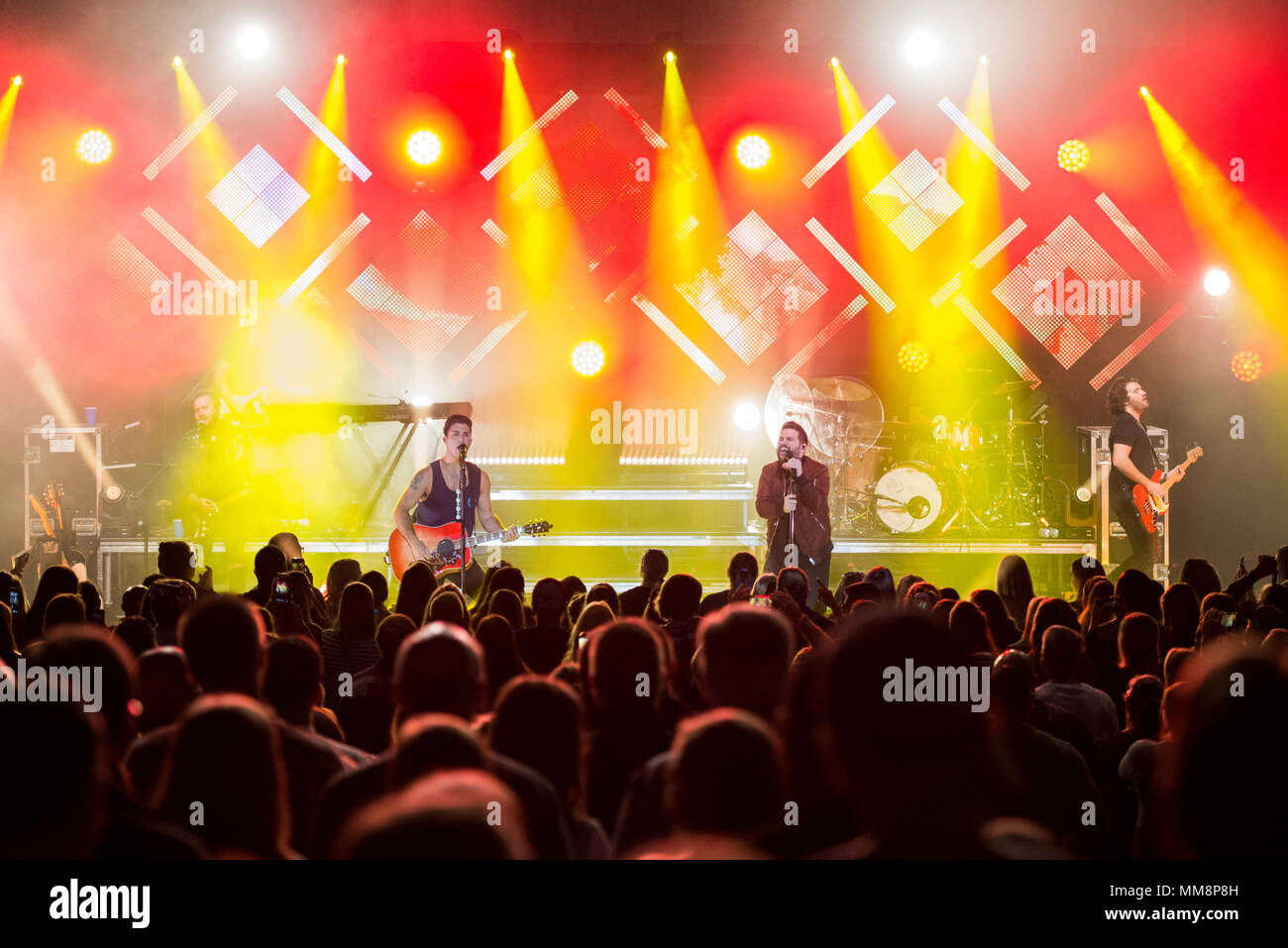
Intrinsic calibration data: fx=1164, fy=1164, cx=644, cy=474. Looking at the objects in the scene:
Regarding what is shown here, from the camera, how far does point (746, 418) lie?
11539 mm

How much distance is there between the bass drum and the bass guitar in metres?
3.36

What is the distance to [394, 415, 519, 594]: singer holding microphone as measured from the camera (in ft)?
25.9

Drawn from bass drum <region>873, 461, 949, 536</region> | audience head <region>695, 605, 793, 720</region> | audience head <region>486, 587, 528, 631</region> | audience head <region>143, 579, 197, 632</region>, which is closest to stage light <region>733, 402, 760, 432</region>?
bass drum <region>873, 461, 949, 536</region>

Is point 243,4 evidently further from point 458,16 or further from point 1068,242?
point 1068,242

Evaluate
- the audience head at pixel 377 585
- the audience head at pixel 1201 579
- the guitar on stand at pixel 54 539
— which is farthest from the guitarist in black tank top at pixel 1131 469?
the guitar on stand at pixel 54 539

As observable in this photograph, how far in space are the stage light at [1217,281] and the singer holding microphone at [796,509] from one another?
5228 mm

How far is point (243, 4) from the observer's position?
10.2m

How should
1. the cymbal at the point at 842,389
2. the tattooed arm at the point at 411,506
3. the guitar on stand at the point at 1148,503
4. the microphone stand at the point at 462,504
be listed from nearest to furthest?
1. the microphone stand at the point at 462,504
2. the tattooed arm at the point at 411,506
3. the guitar on stand at the point at 1148,503
4. the cymbal at the point at 842,389

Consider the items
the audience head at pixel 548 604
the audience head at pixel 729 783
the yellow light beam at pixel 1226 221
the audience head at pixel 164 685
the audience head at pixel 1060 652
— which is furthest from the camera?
the yellow light beam at pixel 1226 221

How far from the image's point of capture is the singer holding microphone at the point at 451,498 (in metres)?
7.91

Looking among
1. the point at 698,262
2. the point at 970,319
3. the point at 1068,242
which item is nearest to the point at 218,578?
the point at 698,262

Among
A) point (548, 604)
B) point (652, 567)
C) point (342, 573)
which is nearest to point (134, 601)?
point (342, 573)

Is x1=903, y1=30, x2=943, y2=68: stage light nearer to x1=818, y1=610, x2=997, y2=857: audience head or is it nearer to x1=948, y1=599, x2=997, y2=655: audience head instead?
x1=948, y1=599, x2=997, y2=655: audience head

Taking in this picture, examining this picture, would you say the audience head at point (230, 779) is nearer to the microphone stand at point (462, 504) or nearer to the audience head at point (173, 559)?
the audience head at point (173, 559)
